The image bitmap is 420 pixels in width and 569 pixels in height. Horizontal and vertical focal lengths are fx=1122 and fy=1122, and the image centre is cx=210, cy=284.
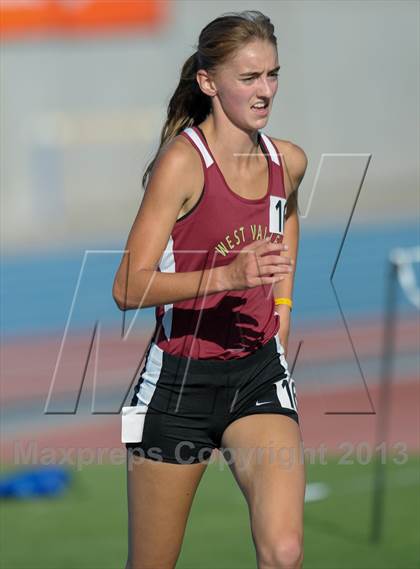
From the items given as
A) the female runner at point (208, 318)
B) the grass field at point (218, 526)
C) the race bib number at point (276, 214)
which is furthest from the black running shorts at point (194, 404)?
the grass field at point (218, 526)

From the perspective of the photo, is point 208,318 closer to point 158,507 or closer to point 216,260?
point 216,260

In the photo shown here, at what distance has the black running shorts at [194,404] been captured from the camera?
343cm

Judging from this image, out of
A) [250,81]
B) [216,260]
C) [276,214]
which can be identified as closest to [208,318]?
[216,260]

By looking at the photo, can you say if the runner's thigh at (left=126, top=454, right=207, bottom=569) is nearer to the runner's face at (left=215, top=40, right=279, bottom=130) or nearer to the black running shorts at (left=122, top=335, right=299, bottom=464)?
the black running shorts at (left=122, top=335, right=299, bottom=464)

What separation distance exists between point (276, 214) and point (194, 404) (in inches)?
25.9

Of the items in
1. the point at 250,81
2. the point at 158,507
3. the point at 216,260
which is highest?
the point at 250,81

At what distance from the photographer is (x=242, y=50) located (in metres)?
3.43

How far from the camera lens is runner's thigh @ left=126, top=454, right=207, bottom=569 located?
3.40 m

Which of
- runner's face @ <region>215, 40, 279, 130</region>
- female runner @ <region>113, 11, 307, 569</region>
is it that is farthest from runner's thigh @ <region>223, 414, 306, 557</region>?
runner's face @ <region>215, 40, 279, 130</region>

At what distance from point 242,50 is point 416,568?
255cm

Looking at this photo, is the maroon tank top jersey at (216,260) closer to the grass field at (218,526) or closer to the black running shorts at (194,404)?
the black running shorts at (194,404)

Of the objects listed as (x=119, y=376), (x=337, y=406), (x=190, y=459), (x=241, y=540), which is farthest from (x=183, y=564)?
(x=119, y=376)

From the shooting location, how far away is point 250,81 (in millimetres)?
3432

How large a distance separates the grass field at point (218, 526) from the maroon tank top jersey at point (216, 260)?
1815mm
